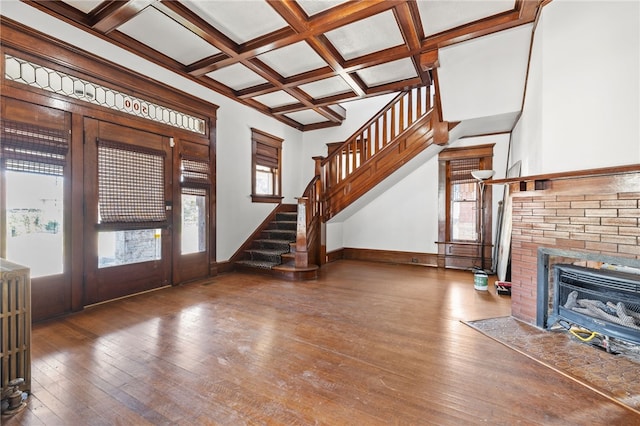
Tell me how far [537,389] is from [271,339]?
1984mm

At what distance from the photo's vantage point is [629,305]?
231cm

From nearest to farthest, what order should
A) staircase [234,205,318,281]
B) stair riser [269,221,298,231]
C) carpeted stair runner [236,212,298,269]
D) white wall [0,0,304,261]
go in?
white wall [0,0,304,261], staircase [234,205,318,281], carpeted stair runner [236,212,298,269], stair riser [269,221,298,231]

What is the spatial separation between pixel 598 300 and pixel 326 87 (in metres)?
4.53

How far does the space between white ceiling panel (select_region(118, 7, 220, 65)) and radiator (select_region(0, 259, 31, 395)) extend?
112 inches

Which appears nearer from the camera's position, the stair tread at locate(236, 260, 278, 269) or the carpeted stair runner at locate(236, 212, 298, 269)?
the stair tread at locate(236, 260, 278, 269)

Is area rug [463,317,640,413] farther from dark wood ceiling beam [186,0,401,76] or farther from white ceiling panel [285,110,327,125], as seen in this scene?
white ceiling panel [285,110,327,125]

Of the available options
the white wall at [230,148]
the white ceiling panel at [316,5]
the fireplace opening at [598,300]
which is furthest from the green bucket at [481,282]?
the white wall at [230,148]

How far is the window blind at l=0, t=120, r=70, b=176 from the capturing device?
8.75ft

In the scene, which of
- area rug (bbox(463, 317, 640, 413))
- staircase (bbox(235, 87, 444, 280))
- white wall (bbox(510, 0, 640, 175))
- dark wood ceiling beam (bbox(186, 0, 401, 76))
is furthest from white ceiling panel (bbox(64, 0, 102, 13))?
area rug (bbox(463, 317, 640, 413))

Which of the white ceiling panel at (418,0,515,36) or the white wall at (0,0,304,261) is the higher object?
the white ceiling panel at (418,0,515,36)

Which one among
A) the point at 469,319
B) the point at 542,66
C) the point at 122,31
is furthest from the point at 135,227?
the point at 542,66

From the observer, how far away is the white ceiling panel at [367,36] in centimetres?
316

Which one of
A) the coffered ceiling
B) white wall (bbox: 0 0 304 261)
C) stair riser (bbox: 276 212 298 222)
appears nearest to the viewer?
the coffered ceiling

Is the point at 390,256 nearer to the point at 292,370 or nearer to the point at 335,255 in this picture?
the point at 335,255
